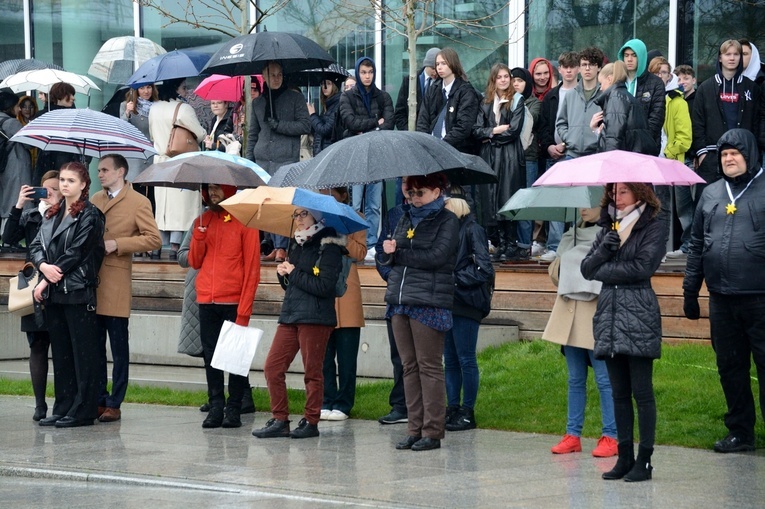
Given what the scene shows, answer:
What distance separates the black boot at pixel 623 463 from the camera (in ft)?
26.5

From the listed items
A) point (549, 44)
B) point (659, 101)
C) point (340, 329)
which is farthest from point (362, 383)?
point (549, 44)

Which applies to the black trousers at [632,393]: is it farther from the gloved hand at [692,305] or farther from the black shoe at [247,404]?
the black shoe at [247,404]

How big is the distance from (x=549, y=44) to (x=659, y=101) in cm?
431

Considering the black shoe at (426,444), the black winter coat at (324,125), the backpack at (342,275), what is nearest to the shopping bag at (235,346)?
the backpack at (342,275)

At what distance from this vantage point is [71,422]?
1055 cm

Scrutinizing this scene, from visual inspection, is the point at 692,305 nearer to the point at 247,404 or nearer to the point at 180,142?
the point at 247,404

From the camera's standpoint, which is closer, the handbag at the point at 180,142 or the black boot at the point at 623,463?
the black boot at the point at 623,463

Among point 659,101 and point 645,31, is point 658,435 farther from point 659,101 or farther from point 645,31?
point 645,31

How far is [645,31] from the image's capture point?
1584 cm

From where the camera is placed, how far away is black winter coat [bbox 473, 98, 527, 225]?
43.2 feet

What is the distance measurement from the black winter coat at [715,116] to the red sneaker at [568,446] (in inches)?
189

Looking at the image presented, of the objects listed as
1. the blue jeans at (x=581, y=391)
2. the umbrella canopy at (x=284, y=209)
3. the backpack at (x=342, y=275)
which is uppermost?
the umbrella canopy at (x=284, y=209)

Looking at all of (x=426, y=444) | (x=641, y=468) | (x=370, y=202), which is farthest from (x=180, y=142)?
(x=641, y=468)

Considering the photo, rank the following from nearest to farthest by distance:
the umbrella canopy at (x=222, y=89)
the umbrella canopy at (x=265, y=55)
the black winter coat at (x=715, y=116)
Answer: the black winter coat at (x=715, y=116)
the umbrella canopy at (x=265, y=55)
the umbrella canopy at (x=222, y=89)
